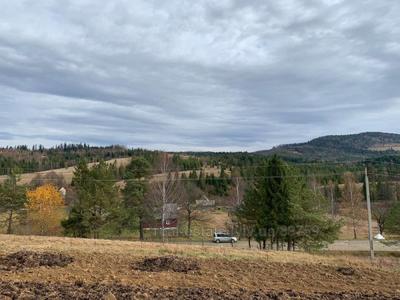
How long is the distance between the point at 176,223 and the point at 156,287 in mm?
60850

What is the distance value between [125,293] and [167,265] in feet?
16.4

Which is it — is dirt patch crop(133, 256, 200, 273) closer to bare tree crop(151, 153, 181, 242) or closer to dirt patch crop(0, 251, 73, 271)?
dirt patch crop(0, 251, 73, 271)

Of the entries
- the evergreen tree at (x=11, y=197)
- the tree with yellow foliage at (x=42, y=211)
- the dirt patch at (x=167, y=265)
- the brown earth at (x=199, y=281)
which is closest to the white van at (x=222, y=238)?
the tree with yellow foliage at (x=42, y=211)

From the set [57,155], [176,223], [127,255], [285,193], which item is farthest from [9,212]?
[57,155]

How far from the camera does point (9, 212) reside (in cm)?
6044

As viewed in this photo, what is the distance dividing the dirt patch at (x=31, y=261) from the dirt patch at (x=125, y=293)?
3338 mm

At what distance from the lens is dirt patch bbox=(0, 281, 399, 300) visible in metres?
8.98

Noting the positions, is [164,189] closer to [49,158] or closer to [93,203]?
[93,203]

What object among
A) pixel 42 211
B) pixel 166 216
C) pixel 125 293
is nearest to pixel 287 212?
pixel 166 216

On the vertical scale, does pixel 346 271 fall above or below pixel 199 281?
below

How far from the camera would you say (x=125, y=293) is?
9.37 metres

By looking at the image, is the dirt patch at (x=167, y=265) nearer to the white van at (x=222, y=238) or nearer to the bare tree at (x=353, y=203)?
the white van at (x=222, y=238)

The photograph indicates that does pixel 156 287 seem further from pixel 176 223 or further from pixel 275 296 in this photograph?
pixel 176 223

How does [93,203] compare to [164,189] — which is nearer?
[93,203]
